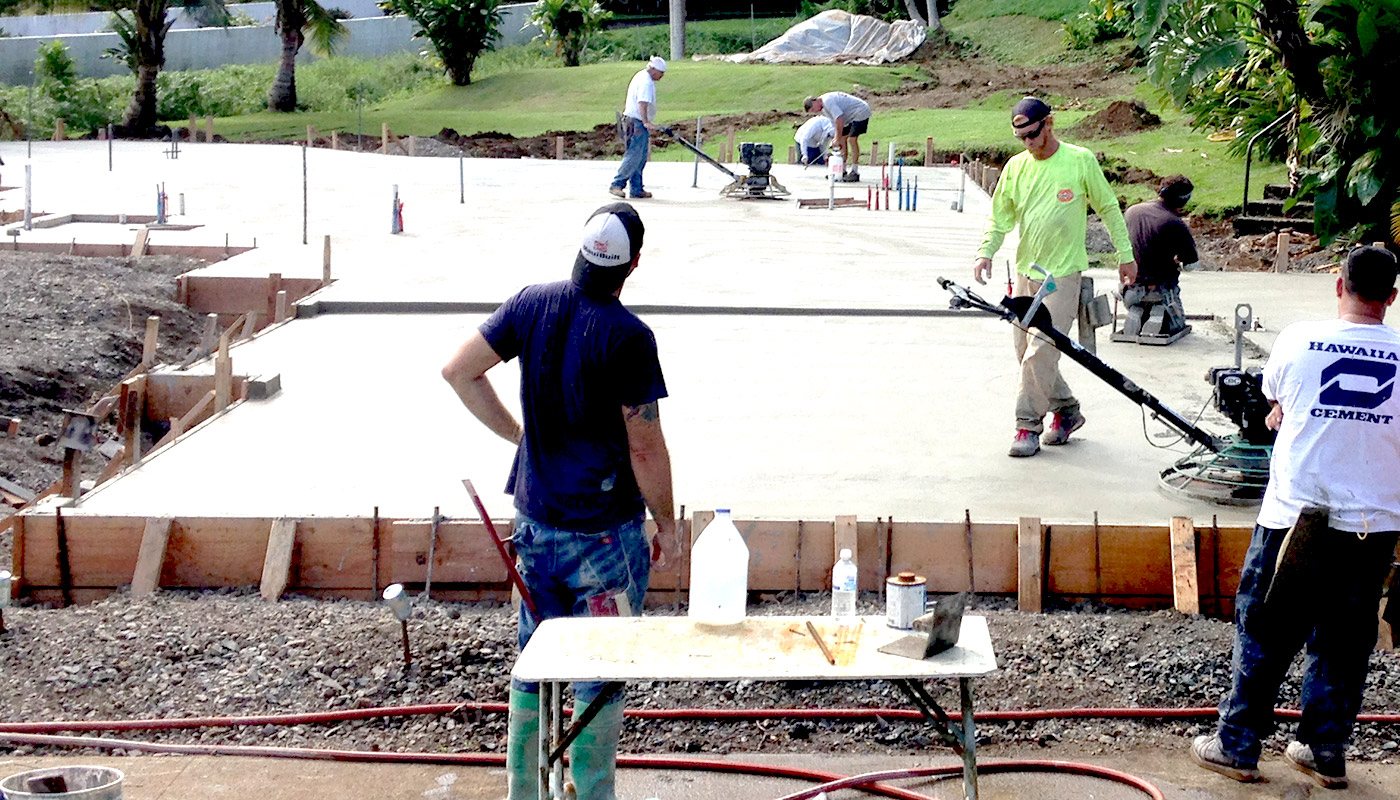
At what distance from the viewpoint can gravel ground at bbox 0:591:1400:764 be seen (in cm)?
485

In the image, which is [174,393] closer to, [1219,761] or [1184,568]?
[1184,568]

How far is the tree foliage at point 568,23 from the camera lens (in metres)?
47.2

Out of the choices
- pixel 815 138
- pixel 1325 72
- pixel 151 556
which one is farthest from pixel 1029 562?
pixel 815 138

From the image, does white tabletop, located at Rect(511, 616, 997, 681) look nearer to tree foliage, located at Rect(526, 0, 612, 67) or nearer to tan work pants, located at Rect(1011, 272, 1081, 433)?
tan work pants, located at Rect(1011, 272, 1081, 433)

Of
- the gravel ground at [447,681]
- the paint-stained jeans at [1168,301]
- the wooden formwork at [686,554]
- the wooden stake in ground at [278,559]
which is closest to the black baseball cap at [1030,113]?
the wooden formwork at [686,554]

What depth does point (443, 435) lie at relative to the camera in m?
8.01

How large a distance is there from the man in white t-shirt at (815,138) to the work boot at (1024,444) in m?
17.3

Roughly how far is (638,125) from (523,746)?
15202 millimetres

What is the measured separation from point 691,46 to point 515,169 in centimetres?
3106

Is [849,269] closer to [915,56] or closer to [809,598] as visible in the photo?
[809,598]

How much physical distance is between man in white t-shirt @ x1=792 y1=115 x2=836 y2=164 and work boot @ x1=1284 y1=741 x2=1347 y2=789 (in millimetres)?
20531

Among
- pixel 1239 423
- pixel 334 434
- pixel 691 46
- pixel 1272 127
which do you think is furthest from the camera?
pixel 691 46

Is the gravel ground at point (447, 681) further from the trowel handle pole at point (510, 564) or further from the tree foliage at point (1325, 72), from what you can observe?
the tree foliage at point (1325, 72)

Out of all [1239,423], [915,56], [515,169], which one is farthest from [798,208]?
[915,56]
